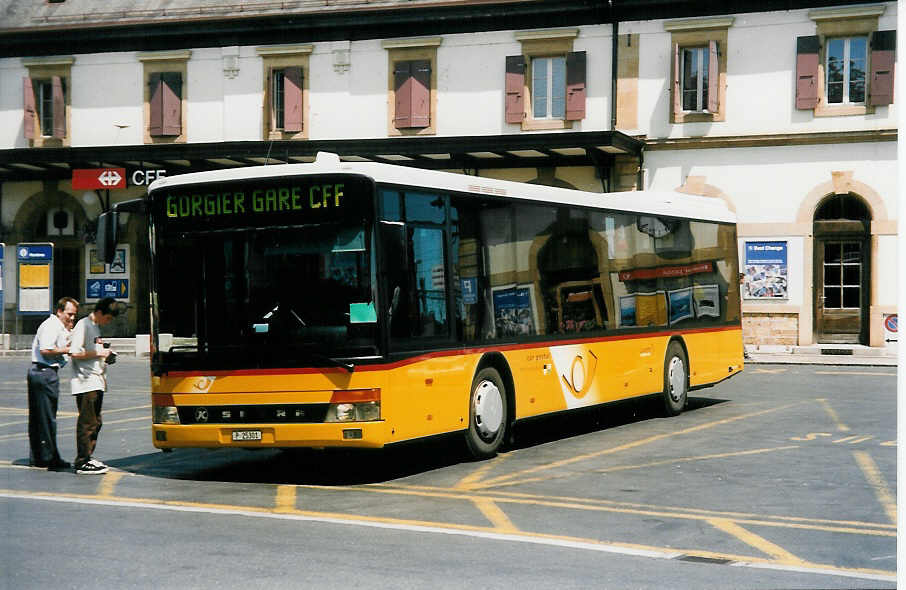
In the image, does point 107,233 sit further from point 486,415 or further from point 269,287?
point 486,415

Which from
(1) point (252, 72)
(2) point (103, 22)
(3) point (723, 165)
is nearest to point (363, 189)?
(3) point (723, 165)

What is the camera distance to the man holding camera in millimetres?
12156

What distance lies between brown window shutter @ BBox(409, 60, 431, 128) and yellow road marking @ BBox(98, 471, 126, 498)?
80.4 feet

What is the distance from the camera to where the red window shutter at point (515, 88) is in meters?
34.8

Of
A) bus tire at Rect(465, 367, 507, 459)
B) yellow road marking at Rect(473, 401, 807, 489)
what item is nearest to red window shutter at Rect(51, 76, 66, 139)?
yellow road marking at Rect(473, 401, 807, 489)

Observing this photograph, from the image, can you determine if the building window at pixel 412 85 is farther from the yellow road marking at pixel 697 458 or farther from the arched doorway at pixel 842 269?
the yellow road marking at pixel 697 458

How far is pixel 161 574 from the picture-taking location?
7203 millimetres

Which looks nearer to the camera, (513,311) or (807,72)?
(513,311)

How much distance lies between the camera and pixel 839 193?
106 ft

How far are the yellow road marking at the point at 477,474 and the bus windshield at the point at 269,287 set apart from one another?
4.55ft

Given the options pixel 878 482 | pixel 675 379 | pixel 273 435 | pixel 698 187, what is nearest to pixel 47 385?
pixel 273 435

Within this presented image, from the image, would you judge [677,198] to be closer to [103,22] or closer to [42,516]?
[42,516]

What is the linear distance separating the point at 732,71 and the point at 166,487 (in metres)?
25.2

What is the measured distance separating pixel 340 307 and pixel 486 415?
7.89 ft
